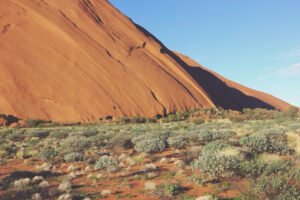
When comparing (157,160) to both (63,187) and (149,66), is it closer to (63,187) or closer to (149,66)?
(63,187)

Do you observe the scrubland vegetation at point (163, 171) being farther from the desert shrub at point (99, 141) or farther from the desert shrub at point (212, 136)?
the desert shrub at point (99, 141)

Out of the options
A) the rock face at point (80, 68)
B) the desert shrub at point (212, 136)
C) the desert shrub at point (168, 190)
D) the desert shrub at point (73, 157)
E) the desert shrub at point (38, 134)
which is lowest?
the desert shrub at point (168, 190)

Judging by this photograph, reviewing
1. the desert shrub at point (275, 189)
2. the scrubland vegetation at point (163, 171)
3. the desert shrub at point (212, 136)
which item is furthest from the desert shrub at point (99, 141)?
the desert shrub at point (275, 189)

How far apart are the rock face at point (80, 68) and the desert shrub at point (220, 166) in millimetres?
28144

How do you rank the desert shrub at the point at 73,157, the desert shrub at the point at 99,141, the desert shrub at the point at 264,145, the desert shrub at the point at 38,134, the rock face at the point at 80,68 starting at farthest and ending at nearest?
the rock face at the point at 80,68 → the desert shrub at the point at 38,134 → the desert shrub at the point at 99,141 → the desert shrub at the point at 73,157 → the desert shrub at the point at 264,145

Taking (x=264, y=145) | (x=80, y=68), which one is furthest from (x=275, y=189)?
(x=80, y=68)

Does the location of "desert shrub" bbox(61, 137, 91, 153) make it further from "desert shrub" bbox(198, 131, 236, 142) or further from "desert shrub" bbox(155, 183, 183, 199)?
"desert shrub" bbox(155, 183, 183, 199)

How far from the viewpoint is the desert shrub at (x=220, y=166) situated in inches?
339

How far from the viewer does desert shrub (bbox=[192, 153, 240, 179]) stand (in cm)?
860

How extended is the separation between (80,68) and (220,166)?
33.6 m

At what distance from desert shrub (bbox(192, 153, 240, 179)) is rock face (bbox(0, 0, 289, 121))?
92.3ft

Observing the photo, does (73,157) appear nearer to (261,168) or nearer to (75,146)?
(75,146)

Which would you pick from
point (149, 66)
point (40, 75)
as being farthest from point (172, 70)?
point (40, 75)

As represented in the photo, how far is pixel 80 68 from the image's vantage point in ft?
134
